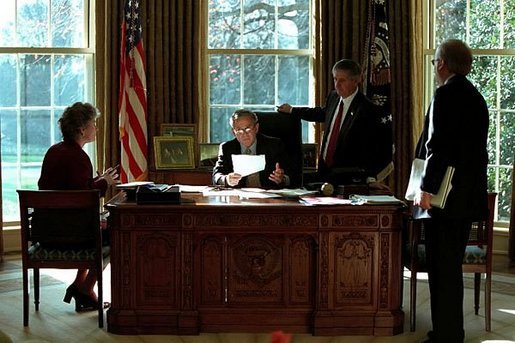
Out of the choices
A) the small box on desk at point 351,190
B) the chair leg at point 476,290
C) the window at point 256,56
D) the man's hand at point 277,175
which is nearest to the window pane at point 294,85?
the window at point 256,56

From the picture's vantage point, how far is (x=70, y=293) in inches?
218

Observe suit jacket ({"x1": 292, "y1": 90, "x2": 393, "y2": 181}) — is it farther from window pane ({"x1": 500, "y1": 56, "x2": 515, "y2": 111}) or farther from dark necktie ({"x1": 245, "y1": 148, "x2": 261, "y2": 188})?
window pane ({"x1": 500, "y1": 56, "x2": 515, "y2": 111})

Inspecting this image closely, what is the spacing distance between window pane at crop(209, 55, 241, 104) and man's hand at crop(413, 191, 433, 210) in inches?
132

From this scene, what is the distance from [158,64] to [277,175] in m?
2.22

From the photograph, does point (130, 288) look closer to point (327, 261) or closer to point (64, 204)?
point (64, 204)

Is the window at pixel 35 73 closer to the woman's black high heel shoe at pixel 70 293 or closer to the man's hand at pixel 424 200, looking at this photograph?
the woman's black high heel shoe at pixel 70 293

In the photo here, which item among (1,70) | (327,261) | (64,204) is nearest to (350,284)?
(327,261)

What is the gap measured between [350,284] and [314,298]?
22cm

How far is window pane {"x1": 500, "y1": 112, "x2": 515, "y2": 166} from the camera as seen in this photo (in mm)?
7516

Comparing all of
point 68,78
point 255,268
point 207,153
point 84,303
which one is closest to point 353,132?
point 255,268

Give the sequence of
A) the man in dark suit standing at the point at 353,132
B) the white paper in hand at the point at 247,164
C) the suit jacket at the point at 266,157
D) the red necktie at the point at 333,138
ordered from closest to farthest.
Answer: the white paper in hand at the point at 247,164 → the suit jacket at the point at 266,157 → the man in dark suit standing at the point at 353,132 → the red necktie at the point at 333,138

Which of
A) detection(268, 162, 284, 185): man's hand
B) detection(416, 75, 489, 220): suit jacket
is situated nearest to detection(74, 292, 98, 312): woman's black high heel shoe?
detection(268, 162, 284, 185): man's hand

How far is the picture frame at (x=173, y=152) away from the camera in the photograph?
7.16 m

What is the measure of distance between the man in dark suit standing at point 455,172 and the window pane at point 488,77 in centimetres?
307
